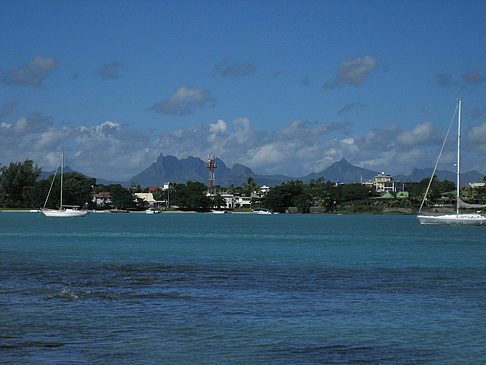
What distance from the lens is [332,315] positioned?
64.6ft

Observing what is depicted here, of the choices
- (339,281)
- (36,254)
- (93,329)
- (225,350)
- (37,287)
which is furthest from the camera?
(36,254)

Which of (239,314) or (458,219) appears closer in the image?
(239,314)

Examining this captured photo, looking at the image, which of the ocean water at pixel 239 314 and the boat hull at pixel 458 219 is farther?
the boat hull at pixel 458 219

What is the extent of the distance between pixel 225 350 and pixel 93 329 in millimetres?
4067

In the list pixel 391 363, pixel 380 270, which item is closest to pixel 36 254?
pixel 380 270

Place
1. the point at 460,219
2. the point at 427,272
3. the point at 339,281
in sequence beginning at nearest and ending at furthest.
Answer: the point at 339,281 → the point at 427,272 → the point at 460,219

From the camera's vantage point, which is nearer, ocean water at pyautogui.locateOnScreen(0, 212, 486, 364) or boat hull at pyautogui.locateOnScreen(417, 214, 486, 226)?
ocean water at pyautogui.locateOnScreen(0, 212, 486, 364)

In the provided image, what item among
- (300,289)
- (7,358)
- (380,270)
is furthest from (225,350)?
(380,270)

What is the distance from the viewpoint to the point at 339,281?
2875 centimetres

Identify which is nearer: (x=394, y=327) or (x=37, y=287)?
(x=394, y=327)

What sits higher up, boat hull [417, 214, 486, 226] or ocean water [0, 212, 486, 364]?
boat hull [417, 214, 486, 226]

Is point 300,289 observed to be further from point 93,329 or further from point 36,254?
point 36,254

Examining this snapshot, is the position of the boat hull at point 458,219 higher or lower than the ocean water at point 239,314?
higher

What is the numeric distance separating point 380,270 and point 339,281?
6.87m
